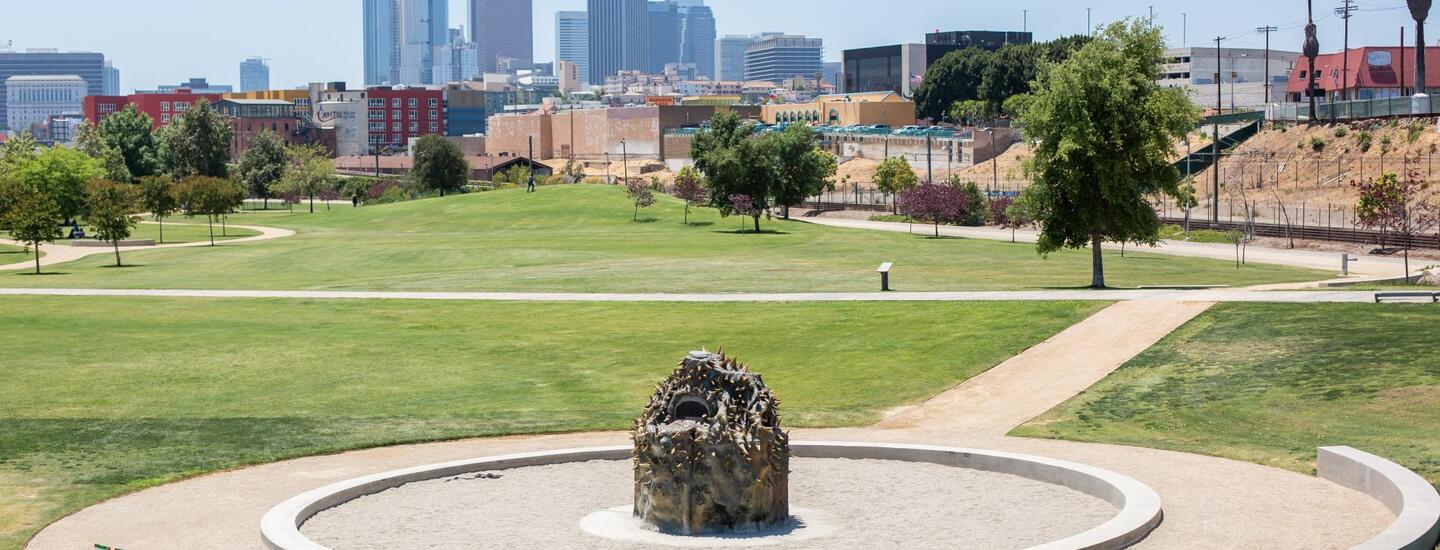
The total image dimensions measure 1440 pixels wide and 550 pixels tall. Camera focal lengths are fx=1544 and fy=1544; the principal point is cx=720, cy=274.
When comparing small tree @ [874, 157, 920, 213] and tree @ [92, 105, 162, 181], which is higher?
A: tree @ [92, 105, 162, 181]

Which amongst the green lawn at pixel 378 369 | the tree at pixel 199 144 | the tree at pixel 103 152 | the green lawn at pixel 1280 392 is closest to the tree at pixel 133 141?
the tree at pixel 103 152

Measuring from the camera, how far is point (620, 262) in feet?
236

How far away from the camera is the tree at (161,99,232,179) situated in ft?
557

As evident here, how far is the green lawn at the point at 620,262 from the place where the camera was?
193 ft

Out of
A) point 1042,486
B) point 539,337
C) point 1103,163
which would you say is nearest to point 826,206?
point 1103,163

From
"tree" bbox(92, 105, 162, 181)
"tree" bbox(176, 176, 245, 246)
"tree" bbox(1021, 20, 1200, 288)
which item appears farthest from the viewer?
"tree" bbox(92, 105, 162, 181)

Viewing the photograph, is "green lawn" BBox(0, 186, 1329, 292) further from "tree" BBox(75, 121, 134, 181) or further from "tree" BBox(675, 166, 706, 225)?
"tree" BBox(75, 121, 134, 181)

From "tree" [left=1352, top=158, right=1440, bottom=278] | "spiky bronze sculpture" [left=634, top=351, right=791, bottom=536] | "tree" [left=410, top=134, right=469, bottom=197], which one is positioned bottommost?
"spiky bronze sculpture" [left=634, top=351, right=791, bottom=536]

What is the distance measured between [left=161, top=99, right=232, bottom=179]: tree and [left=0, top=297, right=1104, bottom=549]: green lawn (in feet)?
404

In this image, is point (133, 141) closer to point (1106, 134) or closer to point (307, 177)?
point (307, 177)

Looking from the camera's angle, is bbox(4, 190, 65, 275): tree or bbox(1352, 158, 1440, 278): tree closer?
bbox(1352, 158, 1440, 278): tree

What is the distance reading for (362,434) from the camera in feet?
94.1

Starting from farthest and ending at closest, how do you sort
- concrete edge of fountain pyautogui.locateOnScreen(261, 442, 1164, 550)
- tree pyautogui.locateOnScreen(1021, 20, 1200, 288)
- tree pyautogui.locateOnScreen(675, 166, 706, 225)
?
tree pyautogui.locateOnScreen(675, 166, 706, 225) < tree pyautogui.locateOnScreen(1021, 20, 1200, 288) < concrete edge of fountain pyautogui.locateOnScreen(261, 442, 1164, 550)

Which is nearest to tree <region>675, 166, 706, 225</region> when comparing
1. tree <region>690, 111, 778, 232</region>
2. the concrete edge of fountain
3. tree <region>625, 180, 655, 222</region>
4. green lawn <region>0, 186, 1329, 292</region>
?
green lawn <region>0, 186, 1329, 292</region>
